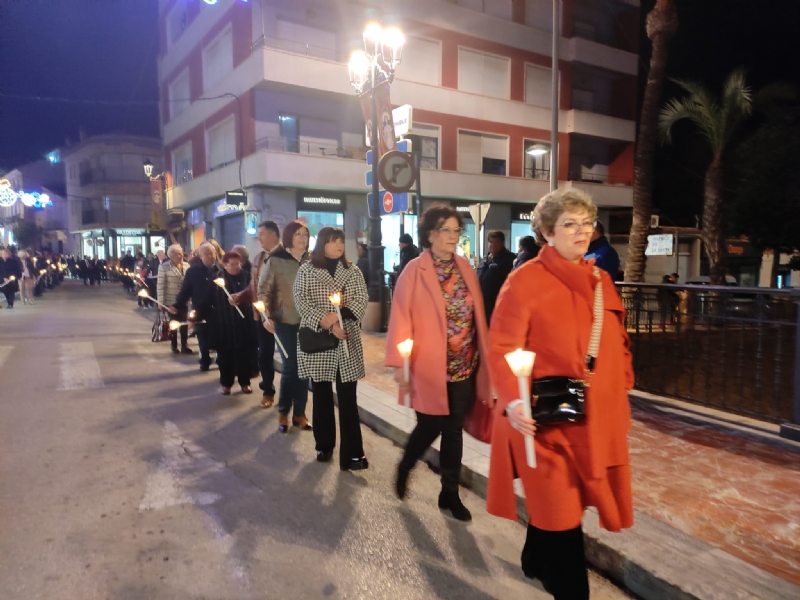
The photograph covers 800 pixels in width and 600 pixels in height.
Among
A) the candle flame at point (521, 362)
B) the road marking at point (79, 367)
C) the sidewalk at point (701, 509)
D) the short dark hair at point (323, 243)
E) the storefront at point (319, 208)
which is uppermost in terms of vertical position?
the storefront at point (319, 208)

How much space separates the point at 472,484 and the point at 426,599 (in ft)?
4.80

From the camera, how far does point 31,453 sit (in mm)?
4922

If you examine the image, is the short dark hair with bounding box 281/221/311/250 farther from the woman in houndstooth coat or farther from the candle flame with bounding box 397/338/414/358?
the candle flame with bounding box 397/338/414/358

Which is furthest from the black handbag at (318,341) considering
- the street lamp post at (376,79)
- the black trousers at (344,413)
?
the street lamp post at (376,79)

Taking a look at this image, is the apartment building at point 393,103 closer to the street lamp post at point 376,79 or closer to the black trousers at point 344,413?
the street lamp post at point 376,79

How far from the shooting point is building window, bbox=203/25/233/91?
21.9 meters

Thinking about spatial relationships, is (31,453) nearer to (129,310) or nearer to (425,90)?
(129,310)

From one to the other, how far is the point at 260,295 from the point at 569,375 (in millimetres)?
3671

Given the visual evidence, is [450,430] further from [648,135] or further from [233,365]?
[648,135]

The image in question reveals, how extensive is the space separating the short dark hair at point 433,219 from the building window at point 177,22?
27.1m

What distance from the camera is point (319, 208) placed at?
72.3ft

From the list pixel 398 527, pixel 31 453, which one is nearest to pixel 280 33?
pixel 31 453

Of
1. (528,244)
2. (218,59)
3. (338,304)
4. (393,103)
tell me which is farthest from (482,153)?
(338,304)

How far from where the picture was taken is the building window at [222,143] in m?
22.2
